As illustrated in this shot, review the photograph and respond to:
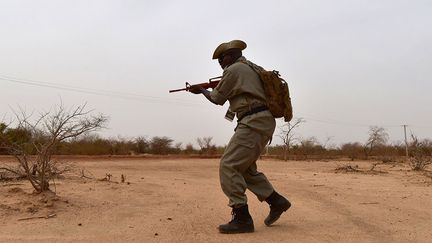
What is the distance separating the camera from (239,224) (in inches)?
154

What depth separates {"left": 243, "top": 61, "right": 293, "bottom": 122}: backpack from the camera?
412 centimetres

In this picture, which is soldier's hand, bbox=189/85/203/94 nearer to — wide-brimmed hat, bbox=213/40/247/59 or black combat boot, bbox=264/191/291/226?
wide-brimmed hat, bbox=213/40/247/59

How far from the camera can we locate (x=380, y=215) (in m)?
4.77

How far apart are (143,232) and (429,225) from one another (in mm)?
2623

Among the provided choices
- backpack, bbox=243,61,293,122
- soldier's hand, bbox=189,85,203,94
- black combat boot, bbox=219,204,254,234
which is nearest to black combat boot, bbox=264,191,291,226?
black combat boot, bbox=219,204,254,234

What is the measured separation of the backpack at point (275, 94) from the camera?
412 cm

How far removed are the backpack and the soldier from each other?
1.6 inches

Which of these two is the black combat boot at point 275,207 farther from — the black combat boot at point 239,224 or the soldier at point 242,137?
the black combat boot at point 239,224

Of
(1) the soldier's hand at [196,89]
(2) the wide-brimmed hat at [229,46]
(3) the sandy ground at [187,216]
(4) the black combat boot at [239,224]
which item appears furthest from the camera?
(1) the soldier's hand at [196,89]

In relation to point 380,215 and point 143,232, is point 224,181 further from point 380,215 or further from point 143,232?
point 380,215

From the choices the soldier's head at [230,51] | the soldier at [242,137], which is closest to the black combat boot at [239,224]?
the soldier at [242,137]

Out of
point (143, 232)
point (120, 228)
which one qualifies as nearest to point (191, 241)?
point (143, 232)

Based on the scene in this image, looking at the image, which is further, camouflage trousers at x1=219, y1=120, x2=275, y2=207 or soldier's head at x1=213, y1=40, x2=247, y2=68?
soldier's head at x1=213, y1=40, x2=247, y2=68

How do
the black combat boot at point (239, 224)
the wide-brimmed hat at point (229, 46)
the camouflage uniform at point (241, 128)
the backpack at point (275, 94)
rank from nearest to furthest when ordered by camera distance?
the black combat boot at point (239, 224)
the camouflage uniform at point (241, 128)
the backpack at point (275, 94)
the wide-brimmed hat at point (229, 46)
